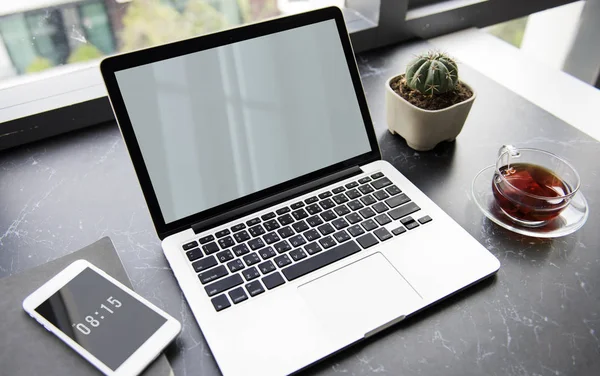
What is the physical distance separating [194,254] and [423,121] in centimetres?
43

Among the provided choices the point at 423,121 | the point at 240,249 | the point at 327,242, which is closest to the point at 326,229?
the point at 327,242

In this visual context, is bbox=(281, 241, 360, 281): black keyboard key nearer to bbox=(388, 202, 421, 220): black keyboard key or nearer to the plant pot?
bbox=(388, 202, 421, 220): black keyboard key

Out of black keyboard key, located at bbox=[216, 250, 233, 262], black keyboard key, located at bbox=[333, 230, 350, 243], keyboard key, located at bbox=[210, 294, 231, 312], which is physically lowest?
keyboard key, located at bbox=[210, 294, 231, 312]

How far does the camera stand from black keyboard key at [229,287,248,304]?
627 mm

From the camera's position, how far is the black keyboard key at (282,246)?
27.0 inches

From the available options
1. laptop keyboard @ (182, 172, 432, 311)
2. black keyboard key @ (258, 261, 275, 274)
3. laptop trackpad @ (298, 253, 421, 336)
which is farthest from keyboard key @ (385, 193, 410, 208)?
black keyboard key @ (258, 261, 275, 274)

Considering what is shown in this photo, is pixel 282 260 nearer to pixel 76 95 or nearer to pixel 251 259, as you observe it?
pixel 251 259

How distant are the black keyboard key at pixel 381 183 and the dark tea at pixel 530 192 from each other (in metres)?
0.16

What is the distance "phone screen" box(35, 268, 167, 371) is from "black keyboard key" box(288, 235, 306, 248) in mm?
196

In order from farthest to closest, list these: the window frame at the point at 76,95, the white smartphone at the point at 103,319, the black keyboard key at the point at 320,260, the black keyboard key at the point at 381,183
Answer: the window frame at the point at 76,95
the black keyboard key at the point at 381,183
the black keyboard key at the point at 320,260
the white smartphone at the point at 103,319

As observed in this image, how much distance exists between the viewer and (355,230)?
0.72 metres

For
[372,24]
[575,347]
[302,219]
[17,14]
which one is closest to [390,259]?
[302,219]

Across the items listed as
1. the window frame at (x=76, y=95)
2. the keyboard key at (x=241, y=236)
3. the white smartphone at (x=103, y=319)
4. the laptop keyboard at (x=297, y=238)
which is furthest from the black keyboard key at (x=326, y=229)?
the window frame at (x=76, y=95)

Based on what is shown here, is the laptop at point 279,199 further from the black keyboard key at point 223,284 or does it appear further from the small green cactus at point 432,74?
the small green cactus at point 432,74
